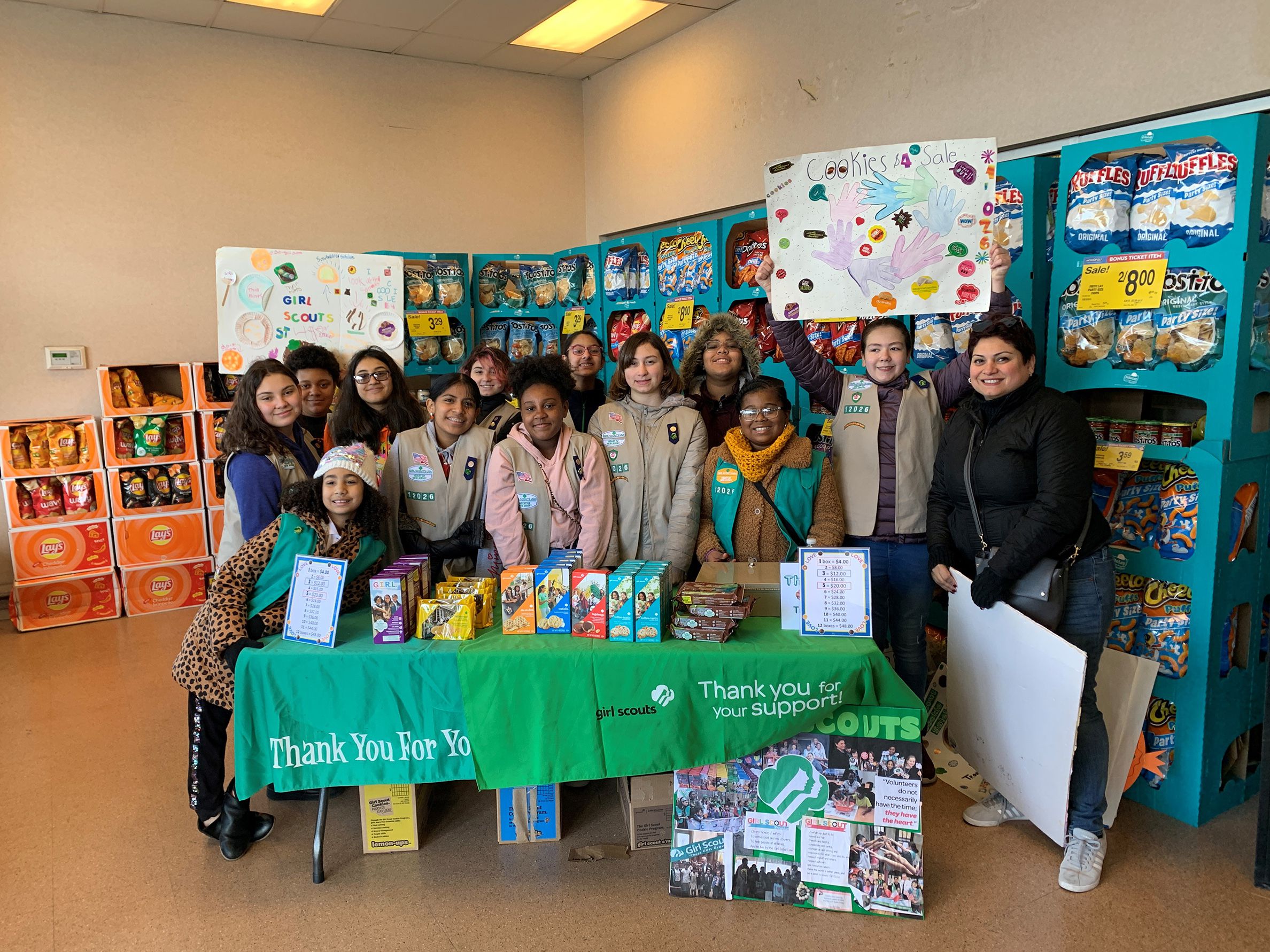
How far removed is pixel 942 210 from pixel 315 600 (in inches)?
94.6

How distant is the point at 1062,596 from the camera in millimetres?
2717

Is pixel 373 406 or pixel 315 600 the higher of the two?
pixel 373 406

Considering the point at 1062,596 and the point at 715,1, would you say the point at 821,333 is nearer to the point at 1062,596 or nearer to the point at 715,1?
the point at 1062,596

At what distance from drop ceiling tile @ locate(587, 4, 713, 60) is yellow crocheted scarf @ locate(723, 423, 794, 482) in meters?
3.66

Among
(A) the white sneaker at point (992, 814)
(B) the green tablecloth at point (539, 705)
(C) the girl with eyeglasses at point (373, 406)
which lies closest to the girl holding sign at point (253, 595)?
(B) the green tablecloth at point (539, 705)

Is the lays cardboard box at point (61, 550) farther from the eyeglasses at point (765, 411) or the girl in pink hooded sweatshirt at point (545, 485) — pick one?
the eyeglasses at point (765, 411)

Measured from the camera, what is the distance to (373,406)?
12.6ft

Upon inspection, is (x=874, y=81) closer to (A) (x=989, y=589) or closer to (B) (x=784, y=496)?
(B) (x=784, y=496)

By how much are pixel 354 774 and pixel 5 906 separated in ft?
3.82

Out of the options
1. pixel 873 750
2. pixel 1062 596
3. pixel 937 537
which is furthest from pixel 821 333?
pixel 873 750

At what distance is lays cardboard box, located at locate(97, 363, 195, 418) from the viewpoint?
17.8 ft

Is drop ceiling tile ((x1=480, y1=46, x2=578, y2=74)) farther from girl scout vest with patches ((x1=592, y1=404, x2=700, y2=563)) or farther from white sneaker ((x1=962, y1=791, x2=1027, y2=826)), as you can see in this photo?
white sneaker ((x1=962, y1=791, x2=1027, y2=826))

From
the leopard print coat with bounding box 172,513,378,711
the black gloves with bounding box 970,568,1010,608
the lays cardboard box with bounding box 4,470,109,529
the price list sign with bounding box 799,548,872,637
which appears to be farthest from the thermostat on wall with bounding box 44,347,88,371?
the black gloves with bounding box 970,568,1010,608

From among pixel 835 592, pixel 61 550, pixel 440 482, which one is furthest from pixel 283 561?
pixel 61 550
